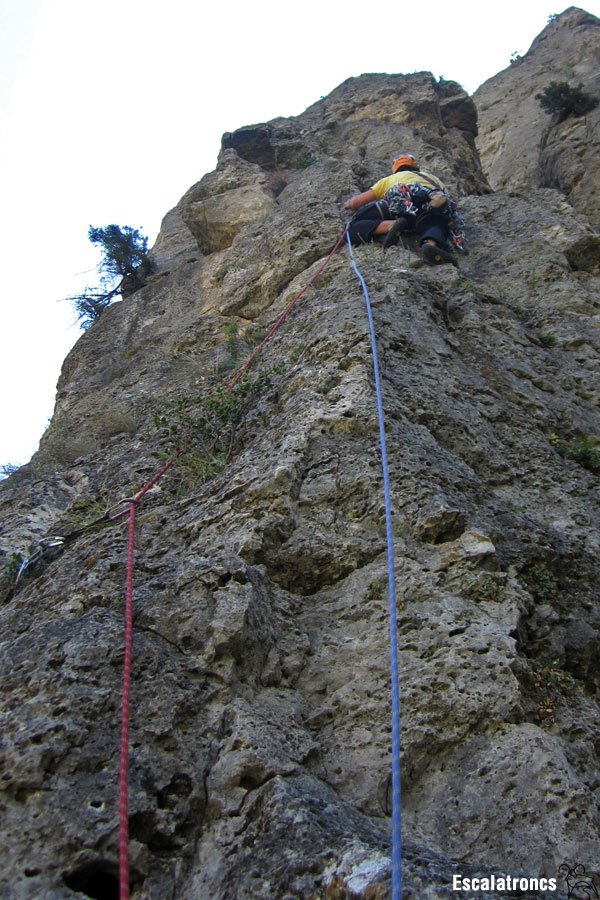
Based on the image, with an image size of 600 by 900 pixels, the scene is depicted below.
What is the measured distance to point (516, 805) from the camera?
109 inches

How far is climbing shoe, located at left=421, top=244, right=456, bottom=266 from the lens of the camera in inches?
335

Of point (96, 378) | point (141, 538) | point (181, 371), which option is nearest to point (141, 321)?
point (96, 378)

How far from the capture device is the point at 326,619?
12.4ft

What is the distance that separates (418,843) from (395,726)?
0.52m

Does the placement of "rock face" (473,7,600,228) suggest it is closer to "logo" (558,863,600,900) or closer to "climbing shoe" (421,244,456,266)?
"climbing shoe" (421,244,456,266)

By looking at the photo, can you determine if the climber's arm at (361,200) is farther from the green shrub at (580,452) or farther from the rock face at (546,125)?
the green shrub at (580,452)

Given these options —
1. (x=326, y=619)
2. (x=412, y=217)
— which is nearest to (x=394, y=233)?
(x=412, y=217)

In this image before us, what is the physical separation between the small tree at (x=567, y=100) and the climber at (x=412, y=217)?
744 centimetres

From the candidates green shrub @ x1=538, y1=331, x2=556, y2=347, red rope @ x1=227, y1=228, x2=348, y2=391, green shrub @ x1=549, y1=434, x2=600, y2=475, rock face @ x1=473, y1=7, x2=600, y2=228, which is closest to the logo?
green shrub @ x1=549, y1=434, x2=600, y2=475

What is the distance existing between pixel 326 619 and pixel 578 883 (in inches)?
65.6

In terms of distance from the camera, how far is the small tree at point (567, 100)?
576 inches

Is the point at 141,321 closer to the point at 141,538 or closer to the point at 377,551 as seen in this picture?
the point at 141,538

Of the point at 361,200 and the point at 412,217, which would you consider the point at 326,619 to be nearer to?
the point at 412,217

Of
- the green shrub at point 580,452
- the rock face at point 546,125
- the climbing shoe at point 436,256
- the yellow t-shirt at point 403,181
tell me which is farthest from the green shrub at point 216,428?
the rock face at point 546,125
